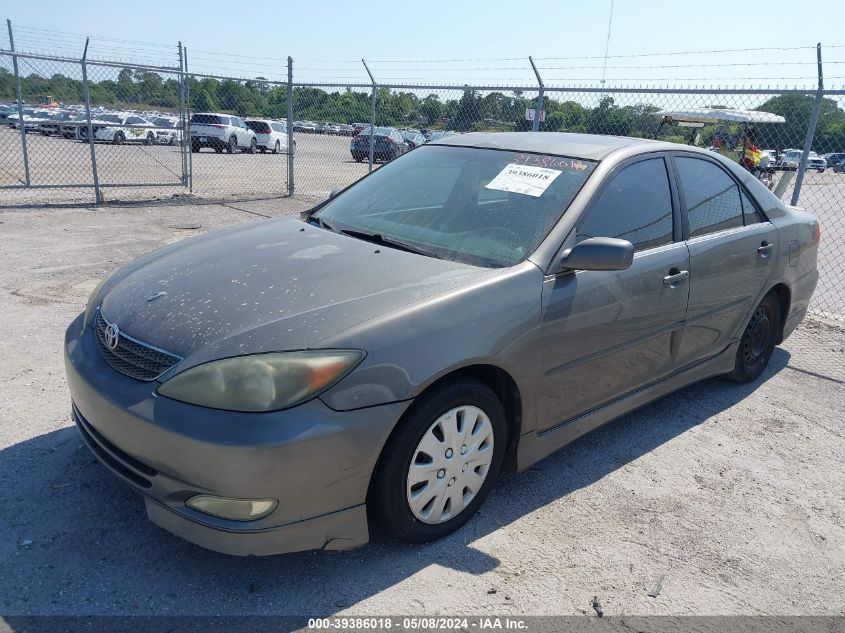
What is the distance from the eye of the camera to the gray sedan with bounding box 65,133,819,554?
231 centimetres

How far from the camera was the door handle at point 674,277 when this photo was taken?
11.8 feet

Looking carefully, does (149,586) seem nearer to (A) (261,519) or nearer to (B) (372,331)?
(A) (261,519)

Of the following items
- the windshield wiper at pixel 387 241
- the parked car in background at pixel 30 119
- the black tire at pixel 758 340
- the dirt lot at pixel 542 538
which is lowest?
the dirt lot at pixel 542 538

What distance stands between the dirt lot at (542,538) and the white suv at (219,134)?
2356cm

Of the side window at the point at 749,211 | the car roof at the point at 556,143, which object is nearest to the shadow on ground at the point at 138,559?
the car roof at the point at 556,143

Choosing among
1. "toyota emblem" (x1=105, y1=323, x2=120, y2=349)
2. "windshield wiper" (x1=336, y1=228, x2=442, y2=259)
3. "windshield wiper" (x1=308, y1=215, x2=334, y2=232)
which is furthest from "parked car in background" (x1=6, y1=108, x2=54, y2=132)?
"toyota emblem" (x1=105, y1=323, x2=120, y2=349)

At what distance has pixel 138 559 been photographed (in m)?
2.59

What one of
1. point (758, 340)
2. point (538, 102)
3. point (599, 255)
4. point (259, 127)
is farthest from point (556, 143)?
point (259, 127)

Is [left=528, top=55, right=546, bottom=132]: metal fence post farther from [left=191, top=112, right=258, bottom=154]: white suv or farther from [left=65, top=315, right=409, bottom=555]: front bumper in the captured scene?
[left=191, top=112, right=258, bottom=154]: white suv

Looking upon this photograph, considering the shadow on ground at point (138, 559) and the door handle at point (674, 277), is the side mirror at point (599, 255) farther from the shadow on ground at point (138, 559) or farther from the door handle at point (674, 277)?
the shadow on ground at point (138, 559)

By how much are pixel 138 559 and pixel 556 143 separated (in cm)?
292

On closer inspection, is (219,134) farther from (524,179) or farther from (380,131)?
(524,179)

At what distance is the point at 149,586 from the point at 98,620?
0.21 metres

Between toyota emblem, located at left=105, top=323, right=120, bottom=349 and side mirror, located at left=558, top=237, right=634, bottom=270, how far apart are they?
191 cm
